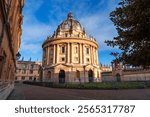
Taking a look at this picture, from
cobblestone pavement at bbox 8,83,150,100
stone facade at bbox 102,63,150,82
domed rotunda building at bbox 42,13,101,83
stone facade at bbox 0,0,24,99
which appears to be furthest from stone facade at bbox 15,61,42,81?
stone facade at bbox 0,0,24,99

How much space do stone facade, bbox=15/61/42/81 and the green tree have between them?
80.3m

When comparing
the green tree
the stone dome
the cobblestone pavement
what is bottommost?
the cobblestone pavement

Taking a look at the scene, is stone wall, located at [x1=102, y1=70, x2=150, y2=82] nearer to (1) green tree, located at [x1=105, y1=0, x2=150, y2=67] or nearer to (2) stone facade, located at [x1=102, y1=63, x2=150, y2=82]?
(2) stone facade, located at [x1=102, y1=63, x2=150, y2=82]

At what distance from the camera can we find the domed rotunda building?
5242 cm

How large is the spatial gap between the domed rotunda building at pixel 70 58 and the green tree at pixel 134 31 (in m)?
43.2

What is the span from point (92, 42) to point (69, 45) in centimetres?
1023

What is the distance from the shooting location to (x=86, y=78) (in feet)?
176

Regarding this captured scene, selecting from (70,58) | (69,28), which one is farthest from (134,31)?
(69,28)

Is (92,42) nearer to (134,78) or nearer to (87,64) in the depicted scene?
(87,64)

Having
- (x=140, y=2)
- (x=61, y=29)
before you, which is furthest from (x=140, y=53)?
(x=61, y=29)

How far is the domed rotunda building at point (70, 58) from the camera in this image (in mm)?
52419

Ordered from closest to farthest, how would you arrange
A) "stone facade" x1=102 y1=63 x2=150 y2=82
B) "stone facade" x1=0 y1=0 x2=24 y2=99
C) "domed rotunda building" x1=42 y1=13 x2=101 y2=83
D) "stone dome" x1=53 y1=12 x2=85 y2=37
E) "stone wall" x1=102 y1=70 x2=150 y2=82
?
"stone facade" x1=0 y1=0 x2=24 y2=99, "stone wall" x1=102 y1=70 x2=150 y2=82, "stone facade" x1=102 y1=63 x2=150 y2=82, "domed rotunda building" x1=42 y1=13 x2=101 y2=83, "stone dome" x1=53 y1=12 x2=85 y2=37

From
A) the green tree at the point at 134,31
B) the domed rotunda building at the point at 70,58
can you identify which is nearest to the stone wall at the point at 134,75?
the domed rotunda building at the point at 70,58

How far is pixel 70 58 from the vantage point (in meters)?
54.8
